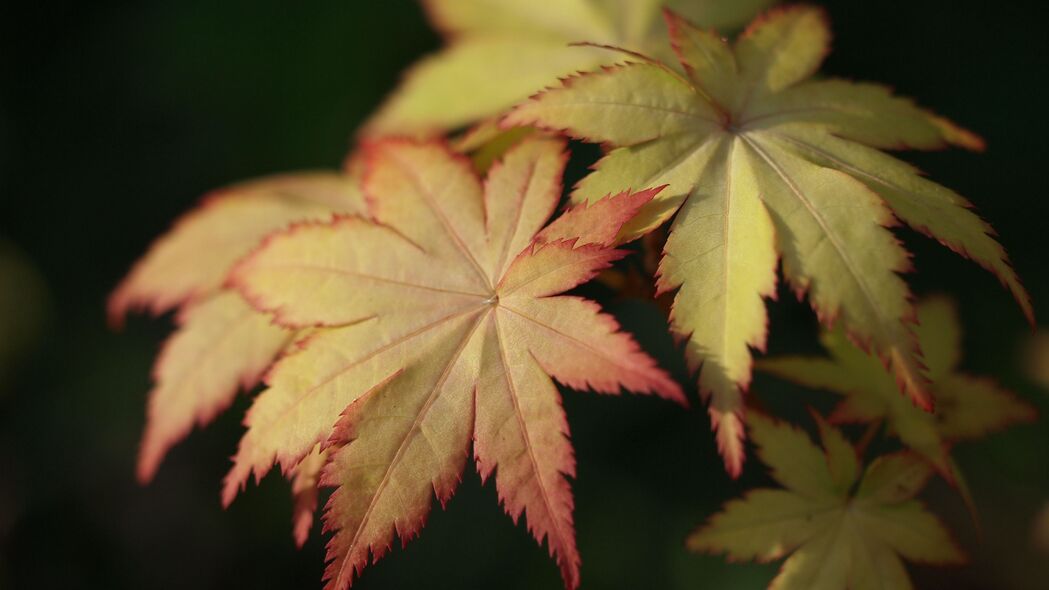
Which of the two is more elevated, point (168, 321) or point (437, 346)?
point (168, 321)

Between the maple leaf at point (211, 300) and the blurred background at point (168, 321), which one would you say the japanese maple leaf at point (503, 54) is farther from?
the blurred background at point (168, 321)

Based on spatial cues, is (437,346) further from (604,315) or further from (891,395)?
(891,395)

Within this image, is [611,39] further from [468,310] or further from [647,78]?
[468,310]

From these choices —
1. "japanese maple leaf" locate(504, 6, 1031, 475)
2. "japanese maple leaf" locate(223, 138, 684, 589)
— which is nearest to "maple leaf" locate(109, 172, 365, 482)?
"japanese maple leaf" locate(223, 138, 684, 589)

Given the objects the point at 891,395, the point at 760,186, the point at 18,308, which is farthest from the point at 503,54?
the point at 18,308

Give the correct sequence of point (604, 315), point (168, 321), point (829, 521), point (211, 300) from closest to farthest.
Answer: point (604, 315), point (829, 521), point (211, 300), point (168, 321)

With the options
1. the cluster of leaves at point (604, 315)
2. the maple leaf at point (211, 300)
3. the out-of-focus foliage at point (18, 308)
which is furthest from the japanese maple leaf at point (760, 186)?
the out-of-focus foliage at point (18, 308)
